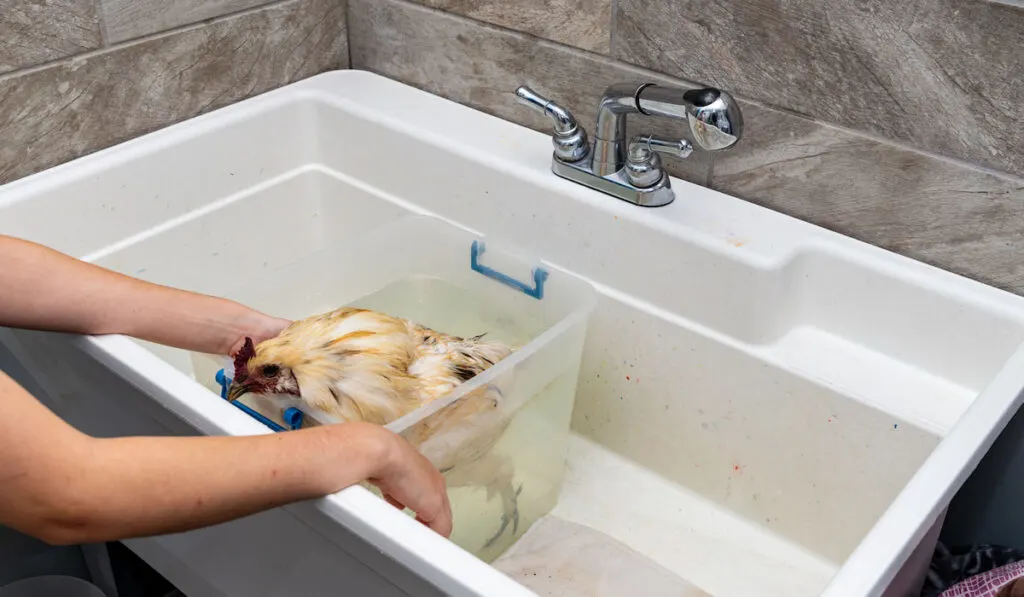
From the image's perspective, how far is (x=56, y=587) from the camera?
1309 mm

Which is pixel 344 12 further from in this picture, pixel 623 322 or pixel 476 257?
pixel 623 322

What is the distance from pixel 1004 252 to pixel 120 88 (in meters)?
1.08

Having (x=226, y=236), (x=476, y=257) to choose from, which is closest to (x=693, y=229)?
(x=476, y=257)

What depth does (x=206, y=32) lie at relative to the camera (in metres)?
1.29

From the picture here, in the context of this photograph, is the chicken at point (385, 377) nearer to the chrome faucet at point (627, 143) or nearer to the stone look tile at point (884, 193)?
the chrome faucet at point (627, 143)

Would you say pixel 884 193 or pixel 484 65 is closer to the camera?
pixel 884 193

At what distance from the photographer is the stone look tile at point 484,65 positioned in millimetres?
1206

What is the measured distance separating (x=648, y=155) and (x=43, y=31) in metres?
0.74

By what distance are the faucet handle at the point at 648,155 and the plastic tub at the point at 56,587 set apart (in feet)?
3.04

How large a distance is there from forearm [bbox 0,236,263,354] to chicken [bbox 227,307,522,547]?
0.27ft

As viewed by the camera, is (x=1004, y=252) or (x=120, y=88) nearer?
(x=1004, y=252)

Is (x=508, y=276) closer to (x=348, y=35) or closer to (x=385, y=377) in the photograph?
(x=385, y=377)

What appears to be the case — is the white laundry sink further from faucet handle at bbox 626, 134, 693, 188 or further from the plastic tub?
the plastic tub

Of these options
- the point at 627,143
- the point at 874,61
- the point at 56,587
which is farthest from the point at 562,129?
the point at 56,587
